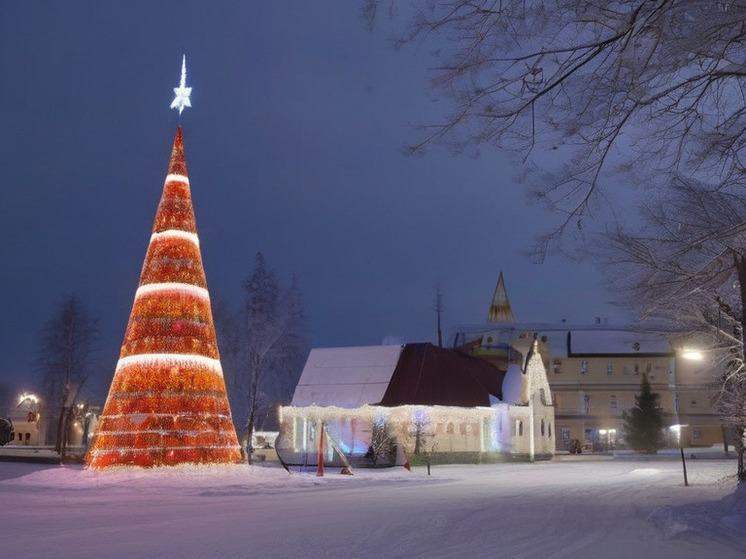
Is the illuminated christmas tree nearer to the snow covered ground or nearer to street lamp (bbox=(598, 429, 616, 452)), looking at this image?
the snow covered ground

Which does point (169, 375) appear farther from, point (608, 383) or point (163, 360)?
point (608, 383)

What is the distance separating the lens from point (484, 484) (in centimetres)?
2050

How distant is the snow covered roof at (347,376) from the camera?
3706 centimetres

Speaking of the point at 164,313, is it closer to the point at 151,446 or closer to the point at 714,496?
the point at 151,446

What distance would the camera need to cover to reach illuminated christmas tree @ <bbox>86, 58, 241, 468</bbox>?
19.3 m

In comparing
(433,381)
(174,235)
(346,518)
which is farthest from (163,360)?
(433,381)

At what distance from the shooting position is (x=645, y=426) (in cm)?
5047

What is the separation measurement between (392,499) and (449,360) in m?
23.8

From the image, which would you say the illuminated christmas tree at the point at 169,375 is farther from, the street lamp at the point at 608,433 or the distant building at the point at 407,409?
the street lamp at the point at 608,433

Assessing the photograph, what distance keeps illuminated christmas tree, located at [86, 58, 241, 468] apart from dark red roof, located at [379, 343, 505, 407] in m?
16.2

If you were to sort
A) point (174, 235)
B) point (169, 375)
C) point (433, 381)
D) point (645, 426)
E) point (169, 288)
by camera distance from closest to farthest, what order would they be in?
1. point (169, 375)
2. point (169, 288)
3. point (174, 235)
4. point (433, 381)
5. point (645, 426)

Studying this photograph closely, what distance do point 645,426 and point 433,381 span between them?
21.2m

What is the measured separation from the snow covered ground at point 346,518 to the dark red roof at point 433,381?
16.1 meters

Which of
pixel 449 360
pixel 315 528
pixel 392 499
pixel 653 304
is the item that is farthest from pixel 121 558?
pixel 449 360
